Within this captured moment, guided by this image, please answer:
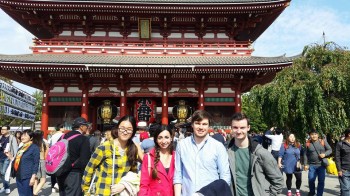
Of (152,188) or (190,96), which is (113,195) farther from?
(190,96)

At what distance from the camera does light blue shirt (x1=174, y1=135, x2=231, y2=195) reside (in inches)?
123

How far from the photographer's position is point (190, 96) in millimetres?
16594

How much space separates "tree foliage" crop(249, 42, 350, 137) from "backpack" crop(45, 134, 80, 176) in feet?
32.0

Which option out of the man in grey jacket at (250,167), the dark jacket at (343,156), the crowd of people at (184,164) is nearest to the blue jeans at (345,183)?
the dark jacket at (343,156)

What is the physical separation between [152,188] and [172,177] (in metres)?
0.26

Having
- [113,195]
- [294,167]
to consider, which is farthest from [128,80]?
[113,195]

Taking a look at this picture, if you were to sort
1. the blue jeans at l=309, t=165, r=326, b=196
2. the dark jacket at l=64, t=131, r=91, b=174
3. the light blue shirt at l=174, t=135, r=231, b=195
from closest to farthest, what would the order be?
the light blue shirt at l=174, t=135, r=231, b=195
the dark jacket at l=64, t=131, r=91, b=174
the blue jeans at l=309, t=165, r=326, b=196

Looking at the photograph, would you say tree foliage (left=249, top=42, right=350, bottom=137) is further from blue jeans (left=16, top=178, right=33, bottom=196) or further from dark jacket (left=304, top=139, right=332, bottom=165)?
blue jeans (left=16, top=178, right=33, bottom=196)

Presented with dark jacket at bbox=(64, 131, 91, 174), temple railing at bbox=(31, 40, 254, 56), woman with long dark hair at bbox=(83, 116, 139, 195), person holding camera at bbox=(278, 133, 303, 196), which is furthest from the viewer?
temple railing at bbox=(31, 40, 254, 56)

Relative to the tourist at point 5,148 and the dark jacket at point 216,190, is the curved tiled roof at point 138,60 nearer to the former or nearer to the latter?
the tourist at point 5,148

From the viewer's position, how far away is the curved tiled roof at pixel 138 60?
14438 millimetres

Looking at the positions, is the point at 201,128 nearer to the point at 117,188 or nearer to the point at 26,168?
the point at 117,188

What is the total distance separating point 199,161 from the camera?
316 centimetres

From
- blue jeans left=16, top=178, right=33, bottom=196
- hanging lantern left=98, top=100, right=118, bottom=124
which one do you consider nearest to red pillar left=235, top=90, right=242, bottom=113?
hanging lantern left=98, top=100, right=118, bottom=124
